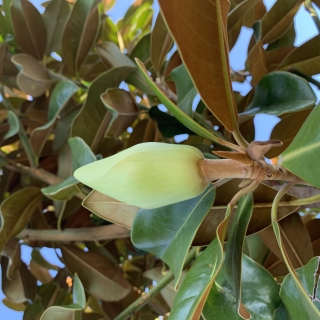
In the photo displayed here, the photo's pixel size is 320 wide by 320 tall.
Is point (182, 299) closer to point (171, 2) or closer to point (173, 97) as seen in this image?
point (171, 2)

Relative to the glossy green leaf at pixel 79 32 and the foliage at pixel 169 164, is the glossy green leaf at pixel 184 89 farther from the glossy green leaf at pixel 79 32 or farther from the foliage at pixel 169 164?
the glossy green leaf at pixel 79 32

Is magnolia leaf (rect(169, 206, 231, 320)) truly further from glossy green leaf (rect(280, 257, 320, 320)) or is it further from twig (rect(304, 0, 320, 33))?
twig (rect(304, 0, 320, 33))

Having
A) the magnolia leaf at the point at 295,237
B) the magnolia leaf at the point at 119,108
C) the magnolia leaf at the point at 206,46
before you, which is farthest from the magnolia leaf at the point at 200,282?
the magnolia leaf at the point at 119,108

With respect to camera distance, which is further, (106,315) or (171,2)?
(106,315)

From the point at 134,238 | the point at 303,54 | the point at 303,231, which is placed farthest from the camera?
the point at 303,54

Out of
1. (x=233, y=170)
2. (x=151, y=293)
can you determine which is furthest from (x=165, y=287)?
(x=233, y=170)

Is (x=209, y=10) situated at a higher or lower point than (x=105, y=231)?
higher

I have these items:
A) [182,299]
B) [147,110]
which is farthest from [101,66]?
[182,299]

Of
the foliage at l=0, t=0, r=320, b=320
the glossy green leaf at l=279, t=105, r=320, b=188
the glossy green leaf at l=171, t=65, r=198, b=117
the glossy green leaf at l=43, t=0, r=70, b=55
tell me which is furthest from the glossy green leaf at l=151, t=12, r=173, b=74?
the glossy green leaf at l=279, t=105, r=320, b=188
